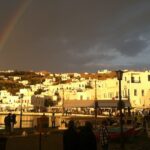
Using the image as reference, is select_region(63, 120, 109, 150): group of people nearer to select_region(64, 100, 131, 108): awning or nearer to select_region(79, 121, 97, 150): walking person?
select_region(79, 121, 97, 150): walking person

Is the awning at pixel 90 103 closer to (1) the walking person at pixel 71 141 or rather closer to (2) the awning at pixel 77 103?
(2) the awning at pixel 77 103

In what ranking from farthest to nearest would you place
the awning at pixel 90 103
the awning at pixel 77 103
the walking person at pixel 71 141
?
1. the awning at pixel 77 103
2. the awning at pixel 90 103
3. the walking person at pixel 71 141

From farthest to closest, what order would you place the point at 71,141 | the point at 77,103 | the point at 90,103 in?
the point at 77,103 → the point at 90,103 → the point at 71,141

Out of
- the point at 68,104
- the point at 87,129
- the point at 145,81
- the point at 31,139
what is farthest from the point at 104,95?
the point at 87,129

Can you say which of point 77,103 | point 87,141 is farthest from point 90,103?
point 87,141

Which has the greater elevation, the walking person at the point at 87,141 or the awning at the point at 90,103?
the awning at the point at 90,103

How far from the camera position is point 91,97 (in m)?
168

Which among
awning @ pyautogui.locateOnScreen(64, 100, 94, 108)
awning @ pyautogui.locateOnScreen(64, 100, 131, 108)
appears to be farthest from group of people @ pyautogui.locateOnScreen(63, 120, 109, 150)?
awning @ pyautogui.locateOnScreen(64, 100, 94, 108)

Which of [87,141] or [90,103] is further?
[90,103]

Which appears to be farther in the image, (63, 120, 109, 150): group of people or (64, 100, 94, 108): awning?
(64, 100, 94, 108): awning

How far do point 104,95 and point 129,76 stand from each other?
13.6 meters

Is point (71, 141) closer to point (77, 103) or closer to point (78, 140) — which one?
point (78, 140)

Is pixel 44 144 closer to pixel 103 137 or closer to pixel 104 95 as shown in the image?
pixel 103 137

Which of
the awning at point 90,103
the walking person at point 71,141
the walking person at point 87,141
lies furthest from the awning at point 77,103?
the walking person at point 71,141
